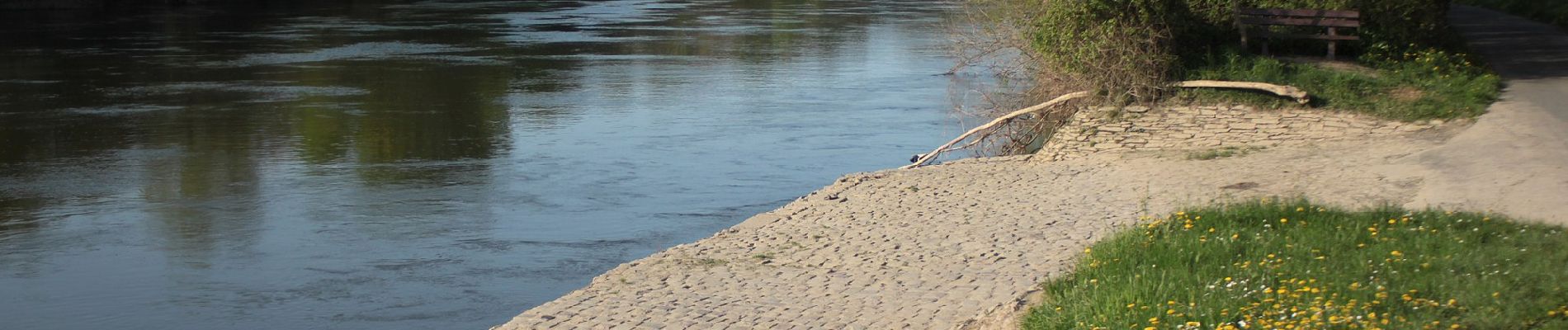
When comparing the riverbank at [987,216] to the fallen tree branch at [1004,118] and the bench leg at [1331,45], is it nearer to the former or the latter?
the fallen tree branch at [1004,118]

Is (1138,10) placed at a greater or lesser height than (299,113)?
greater

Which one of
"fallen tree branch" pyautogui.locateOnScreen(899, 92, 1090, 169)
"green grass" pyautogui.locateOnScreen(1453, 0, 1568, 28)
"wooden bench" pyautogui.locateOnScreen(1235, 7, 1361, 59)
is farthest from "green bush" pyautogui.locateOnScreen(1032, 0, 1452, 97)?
"green grass" pyautogui.locateOnScreen(1453, 0, 1568, 28)

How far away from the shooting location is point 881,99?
2806 cm

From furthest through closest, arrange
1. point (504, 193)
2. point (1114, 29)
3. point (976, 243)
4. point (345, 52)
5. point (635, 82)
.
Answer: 1. point (345, 52)
2. point (635, 82)
3. point (1114, 29)
4. point (504, 193)
5. point (976, 243)

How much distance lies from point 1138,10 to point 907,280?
9506 mm

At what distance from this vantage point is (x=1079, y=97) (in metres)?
20.5

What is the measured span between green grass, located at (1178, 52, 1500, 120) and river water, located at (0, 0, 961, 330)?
4262mm

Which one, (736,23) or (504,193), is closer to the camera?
(504,193)

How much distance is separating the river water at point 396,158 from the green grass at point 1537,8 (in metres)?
11.8

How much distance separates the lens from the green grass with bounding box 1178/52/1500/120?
18812 mm

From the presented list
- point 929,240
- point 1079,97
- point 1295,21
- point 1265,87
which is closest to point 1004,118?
point 1079,97

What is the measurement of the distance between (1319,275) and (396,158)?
14.1 metres

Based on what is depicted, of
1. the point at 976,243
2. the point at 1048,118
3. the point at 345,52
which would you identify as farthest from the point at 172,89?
the point at 976,243

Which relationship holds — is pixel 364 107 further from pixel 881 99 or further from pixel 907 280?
pixel 907 280
